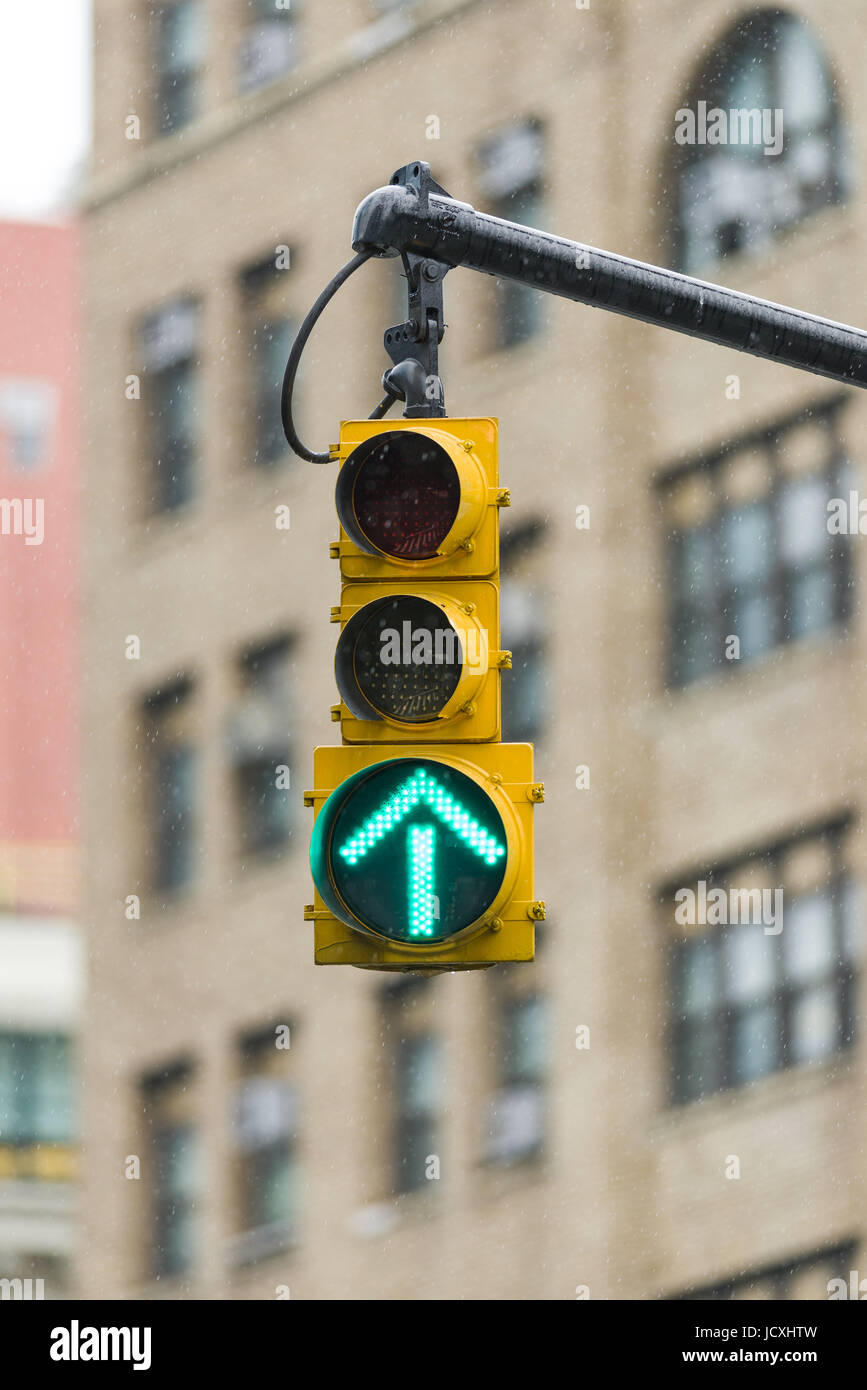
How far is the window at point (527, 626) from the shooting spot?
37.8 metres

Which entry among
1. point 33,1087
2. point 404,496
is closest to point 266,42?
point 33,1087

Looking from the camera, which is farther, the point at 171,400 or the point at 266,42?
the point at 171,400

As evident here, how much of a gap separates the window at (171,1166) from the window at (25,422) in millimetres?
26437

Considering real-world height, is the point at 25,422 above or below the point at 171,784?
above

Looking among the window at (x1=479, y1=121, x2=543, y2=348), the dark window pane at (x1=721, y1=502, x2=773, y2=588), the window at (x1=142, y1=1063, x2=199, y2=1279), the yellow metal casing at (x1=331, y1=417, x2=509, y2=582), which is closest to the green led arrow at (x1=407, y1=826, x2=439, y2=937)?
the yellow metal casing at (x1=331, y1=417, x2=509, y2=582)

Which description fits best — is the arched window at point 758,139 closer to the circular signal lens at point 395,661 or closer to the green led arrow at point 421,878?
the circular signal lens at point 395,661

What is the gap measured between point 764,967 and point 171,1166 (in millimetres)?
10714

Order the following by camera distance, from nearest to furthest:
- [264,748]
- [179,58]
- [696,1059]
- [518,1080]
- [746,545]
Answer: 1. [696,1059]
2. [746,545]
3. [518,1080]
4. [264,748]
5. [179,58]

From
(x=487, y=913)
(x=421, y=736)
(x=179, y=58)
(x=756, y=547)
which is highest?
(x=179, y=58)

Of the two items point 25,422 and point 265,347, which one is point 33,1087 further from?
point 25,422

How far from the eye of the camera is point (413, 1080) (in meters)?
38.6

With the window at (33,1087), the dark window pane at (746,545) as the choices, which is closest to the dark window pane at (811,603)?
the dark window pane at (746,545)
